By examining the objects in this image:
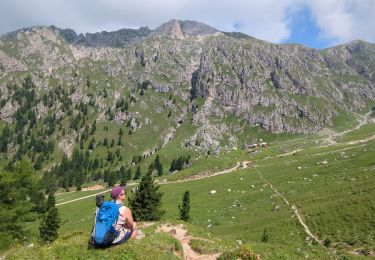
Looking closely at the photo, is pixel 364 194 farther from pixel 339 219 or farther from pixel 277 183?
pixel 277 183

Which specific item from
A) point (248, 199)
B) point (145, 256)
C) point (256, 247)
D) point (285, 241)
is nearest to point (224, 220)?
point (248, 199)

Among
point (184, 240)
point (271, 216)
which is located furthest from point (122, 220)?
point (271, 216)

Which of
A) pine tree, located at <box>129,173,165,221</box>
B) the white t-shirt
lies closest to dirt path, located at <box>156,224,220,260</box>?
the white t-shirt

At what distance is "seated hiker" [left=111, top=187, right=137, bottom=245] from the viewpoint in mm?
16453

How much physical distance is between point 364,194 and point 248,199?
3249cm

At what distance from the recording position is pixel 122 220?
1652cm

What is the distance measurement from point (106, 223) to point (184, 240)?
1127cm

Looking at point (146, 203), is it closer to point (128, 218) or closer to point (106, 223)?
point (128, 218)

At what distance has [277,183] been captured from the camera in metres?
103

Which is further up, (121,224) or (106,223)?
(106,223)

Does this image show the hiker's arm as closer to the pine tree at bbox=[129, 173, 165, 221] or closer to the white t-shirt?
the white t-shirt

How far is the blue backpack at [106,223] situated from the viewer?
16.2 m

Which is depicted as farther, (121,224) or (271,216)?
(271,216)

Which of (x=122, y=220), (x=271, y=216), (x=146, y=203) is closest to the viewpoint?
(x=122, y=220)
